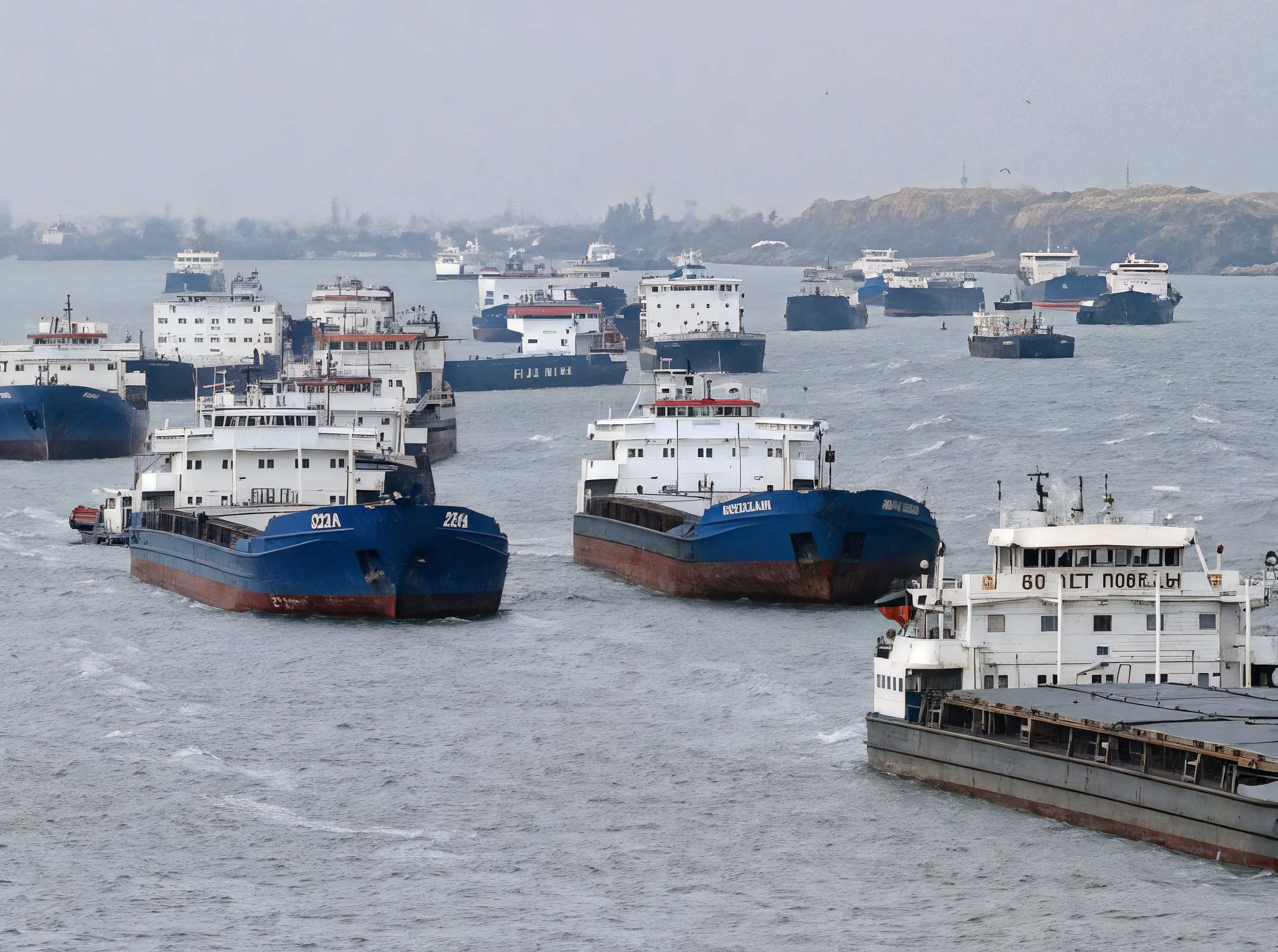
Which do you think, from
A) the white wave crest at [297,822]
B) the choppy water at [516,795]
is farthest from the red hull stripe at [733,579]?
the white wave crest at [297,822]

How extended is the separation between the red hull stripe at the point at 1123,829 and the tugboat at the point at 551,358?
3953 inches

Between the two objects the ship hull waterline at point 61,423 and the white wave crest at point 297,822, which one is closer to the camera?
the white wave crest at point 297,822

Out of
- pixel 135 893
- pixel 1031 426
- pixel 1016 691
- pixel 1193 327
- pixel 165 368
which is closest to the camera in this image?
pixel 135 893

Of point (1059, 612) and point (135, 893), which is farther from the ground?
point (1059, 612)

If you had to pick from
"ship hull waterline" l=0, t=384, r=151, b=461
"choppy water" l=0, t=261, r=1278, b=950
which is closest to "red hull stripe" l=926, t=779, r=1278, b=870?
"choppy water" l=0, t=261, r=1278, b=950

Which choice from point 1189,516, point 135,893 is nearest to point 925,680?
point 135,893

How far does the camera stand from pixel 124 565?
63.6 m

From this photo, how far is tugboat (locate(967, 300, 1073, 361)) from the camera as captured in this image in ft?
468

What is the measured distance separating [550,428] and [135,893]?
7952 cm

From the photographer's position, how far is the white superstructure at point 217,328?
138 metres

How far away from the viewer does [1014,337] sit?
468 feet

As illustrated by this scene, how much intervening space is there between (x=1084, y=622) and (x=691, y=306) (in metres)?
117

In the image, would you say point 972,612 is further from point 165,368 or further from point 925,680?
point 165,368

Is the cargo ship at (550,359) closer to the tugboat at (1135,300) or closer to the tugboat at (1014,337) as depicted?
the tugboat at (1014,337)
